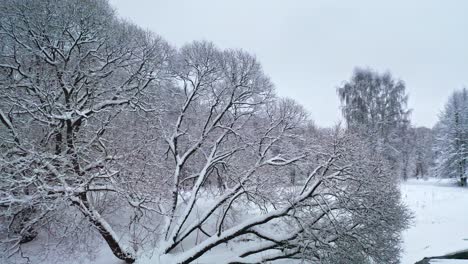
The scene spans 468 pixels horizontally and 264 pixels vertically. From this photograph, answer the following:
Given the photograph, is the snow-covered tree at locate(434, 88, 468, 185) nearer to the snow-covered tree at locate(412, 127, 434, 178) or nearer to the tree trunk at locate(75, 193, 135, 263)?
the snow-covered tree at locate(412, 127, 434, 178)

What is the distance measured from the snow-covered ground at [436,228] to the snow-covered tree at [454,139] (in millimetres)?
10636

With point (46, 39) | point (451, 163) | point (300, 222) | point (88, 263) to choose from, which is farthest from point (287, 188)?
point (451, 163)

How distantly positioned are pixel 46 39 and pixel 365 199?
10672mm

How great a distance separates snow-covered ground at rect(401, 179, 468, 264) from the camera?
10.8 metres

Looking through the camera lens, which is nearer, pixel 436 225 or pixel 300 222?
pixel 300 222

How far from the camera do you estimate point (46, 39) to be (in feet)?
30.1

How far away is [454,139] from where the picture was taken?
29812 mm

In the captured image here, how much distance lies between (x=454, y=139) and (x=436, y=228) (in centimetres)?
2067

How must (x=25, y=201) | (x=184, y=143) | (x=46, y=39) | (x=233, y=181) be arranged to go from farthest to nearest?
(x=184, y=143), (x=233, y=181), (x=46, y=39), (x=25, y=201)

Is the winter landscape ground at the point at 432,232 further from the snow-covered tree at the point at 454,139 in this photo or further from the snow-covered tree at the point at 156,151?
the snow-covered tree at the point at 454,139

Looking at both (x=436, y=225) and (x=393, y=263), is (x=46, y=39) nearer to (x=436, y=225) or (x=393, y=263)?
(x=393, y=263)

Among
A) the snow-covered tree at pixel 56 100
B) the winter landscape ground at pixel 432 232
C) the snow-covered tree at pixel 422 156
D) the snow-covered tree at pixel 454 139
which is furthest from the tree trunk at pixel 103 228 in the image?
the snow-covered tree at pixel 422 156

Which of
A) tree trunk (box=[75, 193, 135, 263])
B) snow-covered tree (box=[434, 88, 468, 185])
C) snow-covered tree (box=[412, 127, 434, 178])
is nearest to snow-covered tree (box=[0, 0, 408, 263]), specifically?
tree trunk (box=[75, 193, 135, 263])

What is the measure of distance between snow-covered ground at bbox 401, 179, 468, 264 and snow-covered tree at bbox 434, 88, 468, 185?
1064 centimetres
